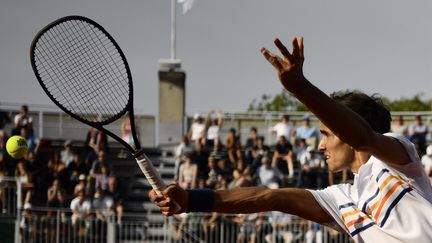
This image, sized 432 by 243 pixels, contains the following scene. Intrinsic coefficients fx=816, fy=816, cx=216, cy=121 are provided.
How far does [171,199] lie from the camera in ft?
14.3

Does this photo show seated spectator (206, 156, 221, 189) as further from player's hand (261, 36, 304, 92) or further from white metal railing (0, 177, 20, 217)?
player's hand (261, 36, 304, 92)

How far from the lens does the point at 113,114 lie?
5.47 metres

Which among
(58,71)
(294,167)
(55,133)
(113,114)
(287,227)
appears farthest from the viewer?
(55,133)

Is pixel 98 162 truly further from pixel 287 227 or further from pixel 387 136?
pixel 387 136

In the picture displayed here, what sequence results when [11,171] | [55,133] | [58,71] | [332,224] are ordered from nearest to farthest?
[332,224], [58,71], [11,171], [55,133]

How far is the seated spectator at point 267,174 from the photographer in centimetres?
1744

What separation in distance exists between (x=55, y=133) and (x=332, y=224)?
18.0 meters

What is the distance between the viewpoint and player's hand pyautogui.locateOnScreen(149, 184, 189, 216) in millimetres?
4352

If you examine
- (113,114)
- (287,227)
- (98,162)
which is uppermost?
(113,114)

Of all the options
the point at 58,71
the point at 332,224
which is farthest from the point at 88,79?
the point at 332,224

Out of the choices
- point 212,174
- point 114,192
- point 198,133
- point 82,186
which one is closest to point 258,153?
point 212,174

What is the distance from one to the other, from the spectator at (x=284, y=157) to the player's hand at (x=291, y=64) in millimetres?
14698

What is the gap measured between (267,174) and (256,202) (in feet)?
41.6

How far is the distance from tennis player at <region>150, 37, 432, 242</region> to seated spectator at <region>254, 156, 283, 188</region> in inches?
490
